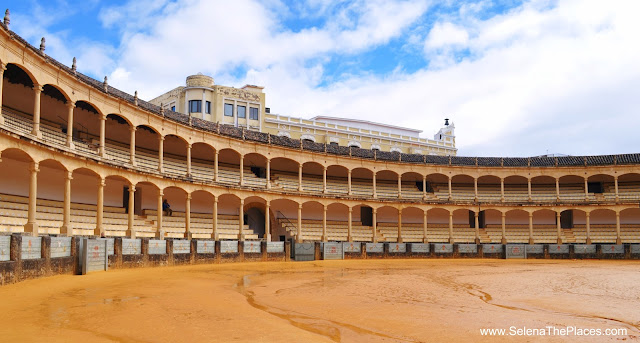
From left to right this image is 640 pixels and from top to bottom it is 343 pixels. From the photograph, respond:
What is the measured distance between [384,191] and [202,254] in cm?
2418

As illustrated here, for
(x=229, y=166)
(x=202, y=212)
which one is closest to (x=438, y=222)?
(x=229, y=166)

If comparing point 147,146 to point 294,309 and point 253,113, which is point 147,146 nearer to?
point 253,113

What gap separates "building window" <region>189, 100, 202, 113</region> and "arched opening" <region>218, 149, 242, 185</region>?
34.7ft

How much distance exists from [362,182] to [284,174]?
342 inches

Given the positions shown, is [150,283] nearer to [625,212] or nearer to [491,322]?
[491,322]

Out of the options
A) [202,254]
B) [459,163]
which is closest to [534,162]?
[459,163]

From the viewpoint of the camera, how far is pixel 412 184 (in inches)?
2121

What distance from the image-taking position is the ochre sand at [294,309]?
31.6 feet

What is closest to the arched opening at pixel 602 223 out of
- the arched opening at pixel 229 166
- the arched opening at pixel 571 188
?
the arched opening at pixel 571 188

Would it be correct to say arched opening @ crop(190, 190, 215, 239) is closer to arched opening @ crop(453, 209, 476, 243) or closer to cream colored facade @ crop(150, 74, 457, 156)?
cream colored facade @ crop(150, 74, 457, 156)

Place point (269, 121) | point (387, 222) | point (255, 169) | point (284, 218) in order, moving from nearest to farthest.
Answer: point (284, 218) < point (255, 169) < point (387, 222) < point (269, 121)

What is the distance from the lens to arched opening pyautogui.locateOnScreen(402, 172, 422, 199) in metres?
51.4

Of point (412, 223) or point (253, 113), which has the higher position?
point (253, 113)

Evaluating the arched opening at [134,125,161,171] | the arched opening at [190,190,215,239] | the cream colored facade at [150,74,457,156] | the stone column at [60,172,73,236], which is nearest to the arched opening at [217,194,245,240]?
the arched opening at [190,190,215,239]
